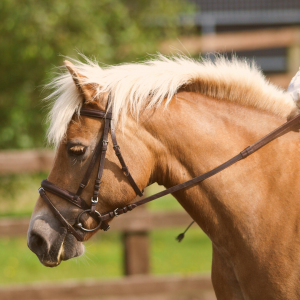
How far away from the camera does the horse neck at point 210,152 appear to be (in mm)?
2154

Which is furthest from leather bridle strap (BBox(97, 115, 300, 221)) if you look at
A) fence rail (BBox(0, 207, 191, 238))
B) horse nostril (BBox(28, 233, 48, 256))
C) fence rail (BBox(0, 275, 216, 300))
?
fence rail (BBox(0, 275, 216, 300))

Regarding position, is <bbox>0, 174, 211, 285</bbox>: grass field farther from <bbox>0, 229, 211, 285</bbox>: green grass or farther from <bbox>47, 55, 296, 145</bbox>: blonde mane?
<bbox>47, 55, 296, 145</bbox>: blonde mane

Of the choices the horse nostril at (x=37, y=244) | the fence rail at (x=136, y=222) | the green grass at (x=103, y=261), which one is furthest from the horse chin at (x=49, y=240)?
the green grass at (x=103, y=261)

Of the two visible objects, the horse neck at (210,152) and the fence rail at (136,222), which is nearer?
the horse neck at (210,152)

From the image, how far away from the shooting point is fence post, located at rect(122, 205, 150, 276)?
4.58m

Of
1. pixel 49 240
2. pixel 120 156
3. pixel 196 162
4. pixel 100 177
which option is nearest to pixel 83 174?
pixel 100 177

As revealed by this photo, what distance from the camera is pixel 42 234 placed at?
7.00ft

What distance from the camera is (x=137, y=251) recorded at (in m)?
4.58

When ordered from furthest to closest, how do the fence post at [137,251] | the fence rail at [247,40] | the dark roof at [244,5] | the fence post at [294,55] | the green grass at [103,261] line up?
the dark roof at [244,5]
the fence post at [294,55]
the fence rail at [247,40]
the green grass at [103,261]
the fence post at [137,251]

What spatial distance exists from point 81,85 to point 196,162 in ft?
2.38

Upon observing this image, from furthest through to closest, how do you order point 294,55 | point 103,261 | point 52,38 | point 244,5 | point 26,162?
point 244,5 → point 294,55 → point 52,38 → point 103,261 → point 26,162

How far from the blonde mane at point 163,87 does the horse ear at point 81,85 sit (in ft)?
0.11

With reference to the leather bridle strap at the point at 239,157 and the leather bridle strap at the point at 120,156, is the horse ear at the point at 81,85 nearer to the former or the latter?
the leather bridle strap at the point at 120,156

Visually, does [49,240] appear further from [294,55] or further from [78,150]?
[294,55]
